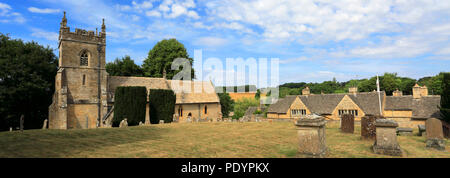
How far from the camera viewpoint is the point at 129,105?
28016 mm

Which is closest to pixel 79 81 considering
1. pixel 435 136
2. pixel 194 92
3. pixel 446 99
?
pixel 194 92

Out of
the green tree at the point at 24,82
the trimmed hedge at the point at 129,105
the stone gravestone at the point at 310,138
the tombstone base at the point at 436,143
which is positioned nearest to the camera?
the stone gravestone at the point at 310,138

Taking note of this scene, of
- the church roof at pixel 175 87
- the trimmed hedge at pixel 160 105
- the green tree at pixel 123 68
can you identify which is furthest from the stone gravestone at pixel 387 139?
the green tree at pixel 123 68

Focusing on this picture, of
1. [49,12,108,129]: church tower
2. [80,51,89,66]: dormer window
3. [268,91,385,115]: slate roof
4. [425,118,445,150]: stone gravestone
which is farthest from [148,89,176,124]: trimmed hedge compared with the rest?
[425,118,445,150]: stone gravestone

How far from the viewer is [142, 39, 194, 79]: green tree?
44.0m

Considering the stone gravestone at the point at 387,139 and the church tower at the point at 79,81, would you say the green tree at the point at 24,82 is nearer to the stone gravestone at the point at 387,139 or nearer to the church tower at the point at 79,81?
the church tower at the point at 79,81

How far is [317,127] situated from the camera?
8.11m

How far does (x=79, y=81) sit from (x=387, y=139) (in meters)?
31.4

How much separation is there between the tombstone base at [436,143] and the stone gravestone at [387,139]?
3.99m

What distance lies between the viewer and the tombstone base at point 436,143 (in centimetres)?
1144

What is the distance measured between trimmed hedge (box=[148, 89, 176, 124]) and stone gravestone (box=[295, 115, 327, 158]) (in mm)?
25968
